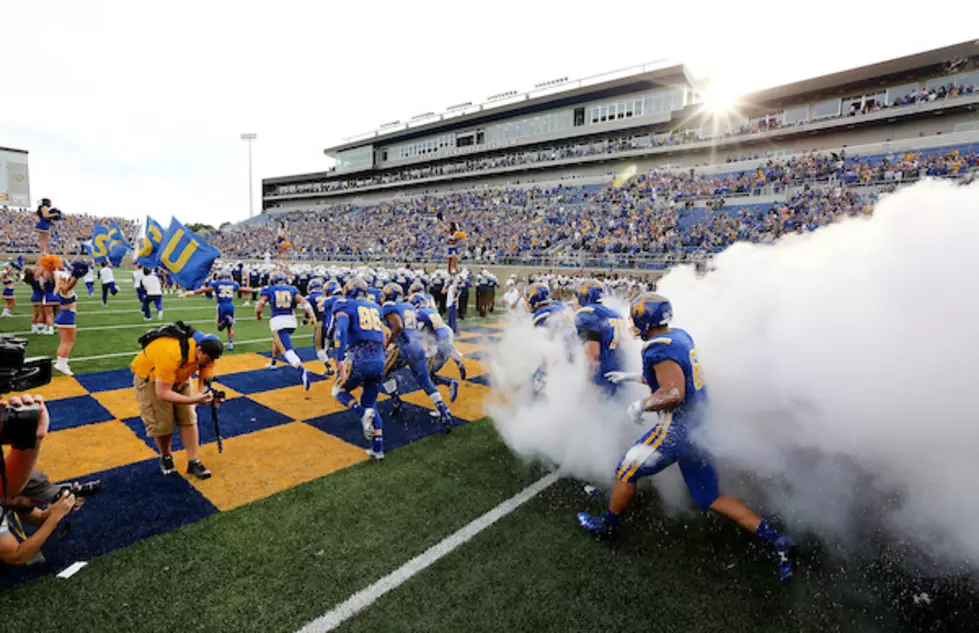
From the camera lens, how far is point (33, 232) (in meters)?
44.8

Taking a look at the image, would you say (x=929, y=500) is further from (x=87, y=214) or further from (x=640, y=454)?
(x=87, y=214)

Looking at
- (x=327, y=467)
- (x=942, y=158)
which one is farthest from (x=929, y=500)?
(x=942, y=158)

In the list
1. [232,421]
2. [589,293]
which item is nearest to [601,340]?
[589,293]

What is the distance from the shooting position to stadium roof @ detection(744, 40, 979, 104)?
28.0 meters

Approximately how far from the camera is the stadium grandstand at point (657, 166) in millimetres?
24891

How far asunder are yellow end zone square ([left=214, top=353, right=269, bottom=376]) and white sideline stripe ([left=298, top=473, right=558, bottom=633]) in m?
6.74

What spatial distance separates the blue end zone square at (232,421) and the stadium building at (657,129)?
3525 cm

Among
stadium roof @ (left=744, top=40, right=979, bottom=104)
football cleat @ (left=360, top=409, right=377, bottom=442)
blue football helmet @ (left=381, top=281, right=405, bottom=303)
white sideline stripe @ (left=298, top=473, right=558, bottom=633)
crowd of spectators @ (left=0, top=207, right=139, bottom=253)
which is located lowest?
white sideline stripe @ (left=298, top=473, right=558, bottom=633)

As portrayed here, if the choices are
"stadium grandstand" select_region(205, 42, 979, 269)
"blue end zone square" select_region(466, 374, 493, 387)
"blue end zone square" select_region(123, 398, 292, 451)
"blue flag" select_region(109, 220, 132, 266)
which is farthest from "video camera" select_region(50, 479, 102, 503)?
"stadium grandstand" select_region(205, 42, 979, 269)

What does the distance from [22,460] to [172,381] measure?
1270mm

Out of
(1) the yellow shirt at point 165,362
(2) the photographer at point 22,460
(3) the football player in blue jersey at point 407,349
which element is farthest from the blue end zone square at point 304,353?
(2) the photographer at point 22,460

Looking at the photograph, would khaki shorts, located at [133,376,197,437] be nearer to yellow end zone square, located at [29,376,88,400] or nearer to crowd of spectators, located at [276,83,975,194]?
yellow end zone square, located at [29,376,88,400]

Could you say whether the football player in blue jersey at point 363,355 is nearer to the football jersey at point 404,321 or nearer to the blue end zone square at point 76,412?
the football jersey at point 404,321

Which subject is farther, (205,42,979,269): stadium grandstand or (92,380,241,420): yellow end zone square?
(205,42,979,269): stadium grandstand
